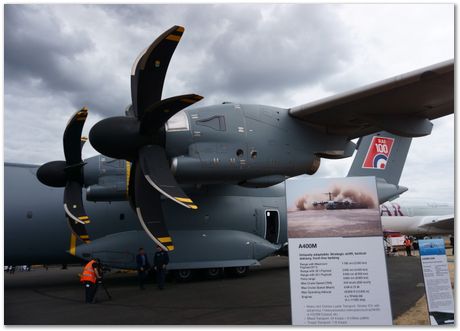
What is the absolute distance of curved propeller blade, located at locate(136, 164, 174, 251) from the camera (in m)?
7.91

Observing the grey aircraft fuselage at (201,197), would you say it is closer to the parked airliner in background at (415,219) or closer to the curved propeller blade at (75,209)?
the curved propeller blade at (75,209)

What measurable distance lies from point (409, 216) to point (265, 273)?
2280cm

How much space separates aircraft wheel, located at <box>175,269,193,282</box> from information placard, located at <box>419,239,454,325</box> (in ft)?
25.2

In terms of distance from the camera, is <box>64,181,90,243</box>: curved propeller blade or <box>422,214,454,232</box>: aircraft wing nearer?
<box>64,181,90,243</box>: curved propeller blade

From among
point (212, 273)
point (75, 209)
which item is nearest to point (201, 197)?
point (212, 273)

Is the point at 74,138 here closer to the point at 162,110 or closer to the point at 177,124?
the point at 177,124

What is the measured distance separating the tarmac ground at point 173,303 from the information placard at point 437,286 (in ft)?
3.99

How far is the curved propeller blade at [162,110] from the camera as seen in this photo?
718 centimetres

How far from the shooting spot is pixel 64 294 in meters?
10.6

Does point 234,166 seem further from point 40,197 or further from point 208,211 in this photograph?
point 40,197

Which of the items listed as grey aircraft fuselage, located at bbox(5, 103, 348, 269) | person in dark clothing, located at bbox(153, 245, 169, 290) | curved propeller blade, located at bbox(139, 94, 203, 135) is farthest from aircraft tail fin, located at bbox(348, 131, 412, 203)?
curved propeller blade, located at bbox(139, 94, 203, 135)

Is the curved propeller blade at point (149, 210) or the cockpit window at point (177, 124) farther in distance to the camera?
the cockpit window at point (177, 124)

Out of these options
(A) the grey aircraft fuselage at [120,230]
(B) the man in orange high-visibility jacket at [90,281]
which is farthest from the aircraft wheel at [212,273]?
(B) the man in orange high-visibility jacket at [90,281]

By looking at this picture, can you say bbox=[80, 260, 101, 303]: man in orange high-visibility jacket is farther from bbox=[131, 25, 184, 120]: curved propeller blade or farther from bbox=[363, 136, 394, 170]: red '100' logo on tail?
bbox=[363, 136, 394, 170]: red '100' logo on tail
